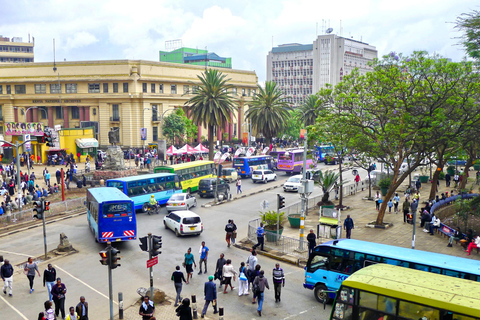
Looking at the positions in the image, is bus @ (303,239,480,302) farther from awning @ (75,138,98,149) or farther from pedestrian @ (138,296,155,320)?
awning @ (75,138,98,149)

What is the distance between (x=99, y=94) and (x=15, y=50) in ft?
287

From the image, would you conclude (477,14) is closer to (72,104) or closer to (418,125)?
(418,125)

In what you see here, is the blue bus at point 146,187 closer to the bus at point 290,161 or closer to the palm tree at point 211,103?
the bus at point 290,161

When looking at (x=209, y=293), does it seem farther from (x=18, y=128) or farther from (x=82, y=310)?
(x=18, y=128)

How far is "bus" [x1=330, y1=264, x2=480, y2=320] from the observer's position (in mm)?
10344

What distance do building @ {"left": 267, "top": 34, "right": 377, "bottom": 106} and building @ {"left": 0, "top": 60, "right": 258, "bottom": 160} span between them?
77.9 m

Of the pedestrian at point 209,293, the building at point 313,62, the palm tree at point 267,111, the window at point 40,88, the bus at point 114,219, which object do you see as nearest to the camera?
the pedestrian at point 209,293

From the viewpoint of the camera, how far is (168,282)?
1873 centimetres

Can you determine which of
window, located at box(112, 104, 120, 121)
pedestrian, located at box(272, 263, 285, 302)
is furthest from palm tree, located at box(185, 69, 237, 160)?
pedestrian, located at box(272, 263, 285, 302)

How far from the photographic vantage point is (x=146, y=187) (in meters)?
32.5

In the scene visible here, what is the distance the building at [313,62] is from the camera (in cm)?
14600

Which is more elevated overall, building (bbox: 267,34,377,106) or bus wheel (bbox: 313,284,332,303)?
building (bbox: 267,34,377,106)

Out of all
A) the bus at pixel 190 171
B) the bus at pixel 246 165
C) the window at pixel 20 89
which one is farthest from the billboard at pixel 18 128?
the bus at pixel 190 171

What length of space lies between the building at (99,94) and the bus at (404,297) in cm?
5797
